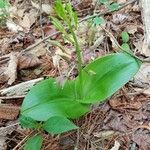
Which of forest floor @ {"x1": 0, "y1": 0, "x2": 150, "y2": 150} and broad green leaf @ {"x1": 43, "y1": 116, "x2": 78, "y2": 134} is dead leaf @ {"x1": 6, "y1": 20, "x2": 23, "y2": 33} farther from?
broad green leaf @ {"x1": 43, "y1": 116, "x2": 78, "y2": 134}

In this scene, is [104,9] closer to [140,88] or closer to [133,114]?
[140,88]

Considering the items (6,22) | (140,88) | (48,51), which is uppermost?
(6,22)

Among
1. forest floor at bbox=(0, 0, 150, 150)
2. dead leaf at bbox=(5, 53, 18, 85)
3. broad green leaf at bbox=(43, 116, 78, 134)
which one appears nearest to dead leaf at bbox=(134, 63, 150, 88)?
forest floor at bbox=(0, 0, 150, 150)

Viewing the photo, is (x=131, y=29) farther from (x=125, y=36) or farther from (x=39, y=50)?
(x=39, y=50)

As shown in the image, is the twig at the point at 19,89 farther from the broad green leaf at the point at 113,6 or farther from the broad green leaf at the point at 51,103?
the broad green leaf at the point at 113,6

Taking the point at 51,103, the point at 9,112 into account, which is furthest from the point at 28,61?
the point at 51,103

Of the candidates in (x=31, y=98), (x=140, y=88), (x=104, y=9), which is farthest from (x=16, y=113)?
Answer: (x=104, y=9)

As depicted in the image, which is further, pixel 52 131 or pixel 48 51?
pixel 48 51
